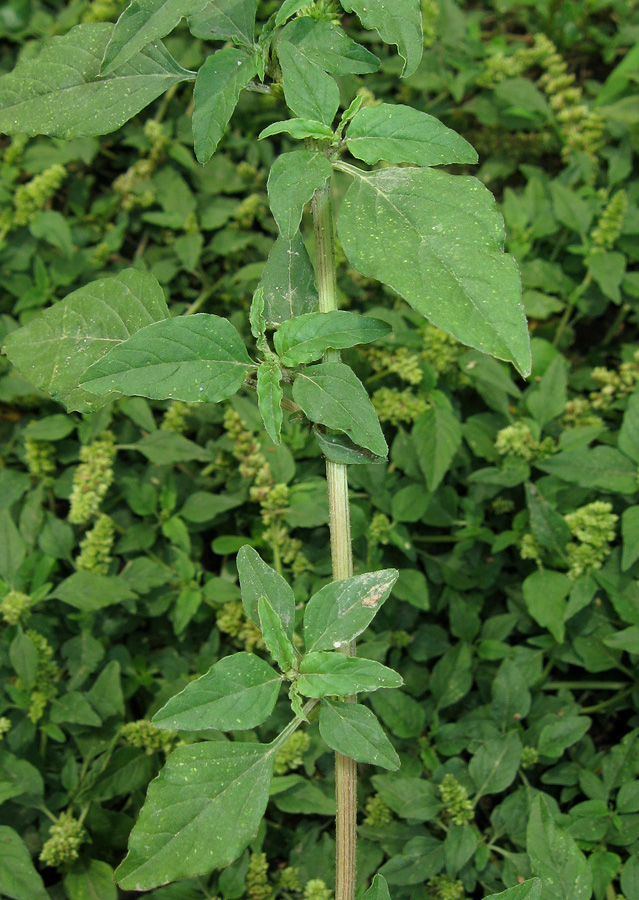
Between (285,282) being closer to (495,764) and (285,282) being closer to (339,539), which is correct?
(339,539)

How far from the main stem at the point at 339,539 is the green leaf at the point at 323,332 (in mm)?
92

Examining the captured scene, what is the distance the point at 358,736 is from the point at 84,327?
1.03 meters

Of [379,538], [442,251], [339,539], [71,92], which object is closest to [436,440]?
[379,538]

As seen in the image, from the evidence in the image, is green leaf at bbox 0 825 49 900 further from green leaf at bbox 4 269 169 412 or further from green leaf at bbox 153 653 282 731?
green leaf at bbox 4 269 169 412

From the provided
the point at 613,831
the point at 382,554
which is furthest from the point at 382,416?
the point at 613,831

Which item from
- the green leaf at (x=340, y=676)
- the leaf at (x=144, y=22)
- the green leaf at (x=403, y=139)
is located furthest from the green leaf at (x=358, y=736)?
the leaf at (x=144, y=22)

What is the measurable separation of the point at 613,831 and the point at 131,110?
2.15 m

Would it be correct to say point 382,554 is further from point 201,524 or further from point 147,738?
point 147,738

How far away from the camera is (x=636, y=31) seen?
3191 millimetres

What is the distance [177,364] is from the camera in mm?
1344

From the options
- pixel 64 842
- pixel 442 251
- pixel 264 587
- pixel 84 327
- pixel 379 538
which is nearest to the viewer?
pixel 442 251

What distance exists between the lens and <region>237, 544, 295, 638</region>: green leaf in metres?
1.48

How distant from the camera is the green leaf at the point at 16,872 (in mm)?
1834

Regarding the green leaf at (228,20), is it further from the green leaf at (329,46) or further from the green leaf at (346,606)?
the green leaf at (346,606)
